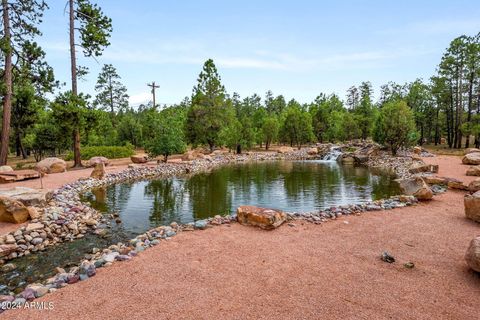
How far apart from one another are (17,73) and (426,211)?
2407 cm

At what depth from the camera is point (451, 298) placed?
4562 mm

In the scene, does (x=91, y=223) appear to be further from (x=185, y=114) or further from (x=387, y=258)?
(x=185, y=114)

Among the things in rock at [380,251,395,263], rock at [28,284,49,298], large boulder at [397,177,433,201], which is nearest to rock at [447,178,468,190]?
large boulder at [397,177,433,201]

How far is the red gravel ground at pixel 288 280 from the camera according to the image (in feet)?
14.1

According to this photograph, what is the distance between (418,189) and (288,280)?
8897 millimetres

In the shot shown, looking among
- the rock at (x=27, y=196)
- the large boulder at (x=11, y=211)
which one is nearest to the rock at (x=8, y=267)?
the large boulder at (x=11, y=211)

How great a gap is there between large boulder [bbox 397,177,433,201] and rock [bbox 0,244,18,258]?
1345 centimetres

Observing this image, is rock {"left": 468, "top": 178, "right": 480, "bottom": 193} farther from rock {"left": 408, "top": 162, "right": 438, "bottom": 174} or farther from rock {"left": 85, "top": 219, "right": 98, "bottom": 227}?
rock {"left": 85, "top": 219, "right": 98, "bottom": 227}

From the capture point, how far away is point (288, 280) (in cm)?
522

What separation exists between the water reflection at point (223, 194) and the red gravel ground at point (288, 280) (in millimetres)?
3538

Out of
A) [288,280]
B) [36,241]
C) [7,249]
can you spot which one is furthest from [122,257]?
[288,280]

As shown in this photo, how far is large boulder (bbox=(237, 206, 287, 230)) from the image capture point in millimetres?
8102

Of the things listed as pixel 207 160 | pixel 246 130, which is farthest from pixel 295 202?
pixel 246 130

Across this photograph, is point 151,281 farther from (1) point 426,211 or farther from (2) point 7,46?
(2) point 7,46
